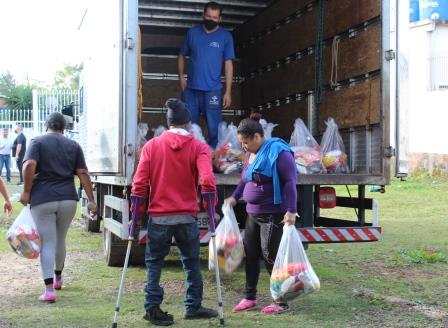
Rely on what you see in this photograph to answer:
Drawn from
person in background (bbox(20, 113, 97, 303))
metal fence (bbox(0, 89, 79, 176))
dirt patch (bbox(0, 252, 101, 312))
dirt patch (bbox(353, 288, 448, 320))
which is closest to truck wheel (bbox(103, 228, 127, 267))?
dirt patch (bbox(0, 252, 101, 312))

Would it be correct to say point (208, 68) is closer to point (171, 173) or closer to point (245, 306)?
point (171, 173)

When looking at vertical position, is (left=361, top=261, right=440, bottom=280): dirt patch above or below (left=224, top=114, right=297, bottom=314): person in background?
below

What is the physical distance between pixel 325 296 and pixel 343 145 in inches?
69.2

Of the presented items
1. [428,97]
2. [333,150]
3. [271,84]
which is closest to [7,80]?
[428,97]

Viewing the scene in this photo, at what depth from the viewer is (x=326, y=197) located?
690 centimetres

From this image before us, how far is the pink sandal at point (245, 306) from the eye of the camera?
5.61 meters

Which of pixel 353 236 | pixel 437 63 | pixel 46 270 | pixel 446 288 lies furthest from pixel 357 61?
pixel 437 63

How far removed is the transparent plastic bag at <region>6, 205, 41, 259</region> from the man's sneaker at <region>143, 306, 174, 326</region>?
1406mm

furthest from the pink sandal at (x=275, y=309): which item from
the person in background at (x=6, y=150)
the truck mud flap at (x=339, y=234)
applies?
the person in background at (x=6, y=150)

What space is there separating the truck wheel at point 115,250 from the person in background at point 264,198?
85.7 inches

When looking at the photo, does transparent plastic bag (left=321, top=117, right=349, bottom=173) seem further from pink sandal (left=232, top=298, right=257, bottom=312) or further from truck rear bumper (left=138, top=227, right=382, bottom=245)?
pink sandal (left=232, top=298, right=257, bottom=312)

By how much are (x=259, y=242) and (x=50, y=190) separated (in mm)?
1921

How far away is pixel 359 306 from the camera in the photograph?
579 centimetres

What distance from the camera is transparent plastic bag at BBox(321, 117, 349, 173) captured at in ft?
22.6
